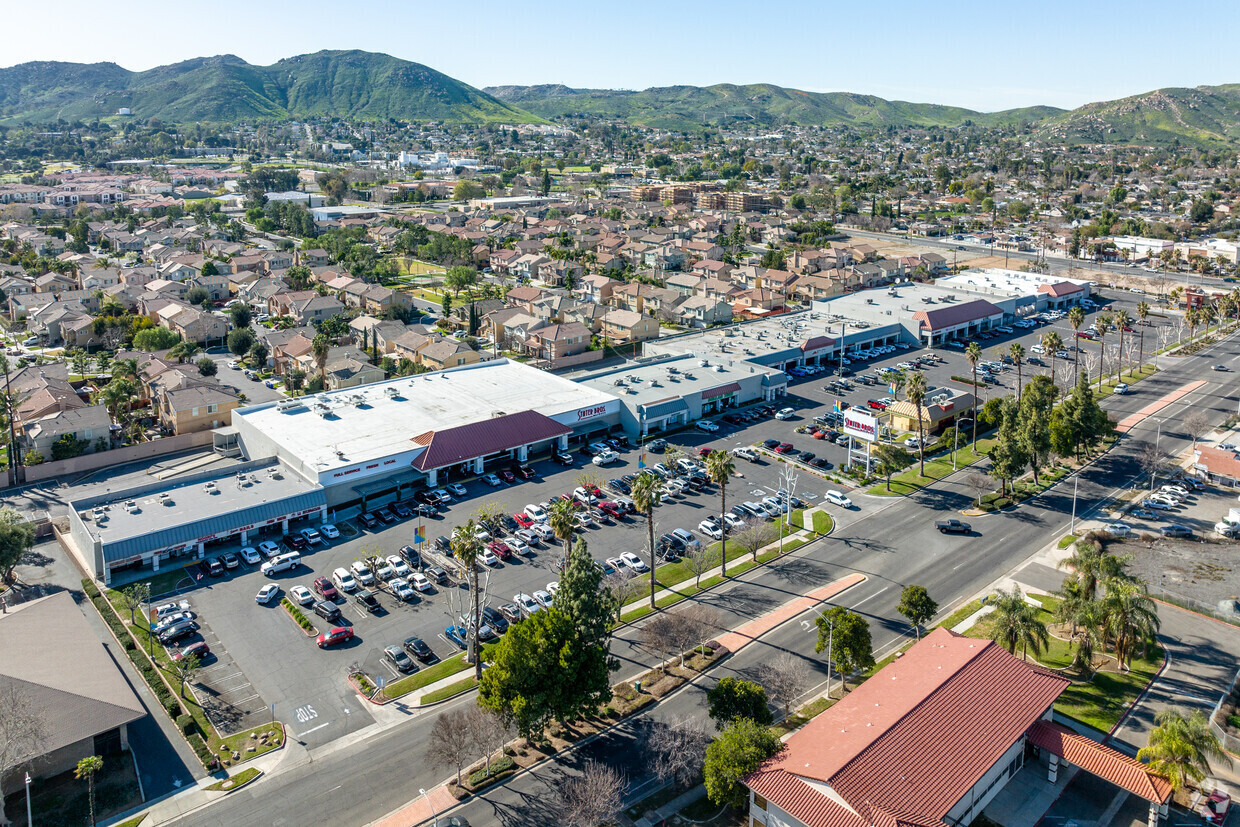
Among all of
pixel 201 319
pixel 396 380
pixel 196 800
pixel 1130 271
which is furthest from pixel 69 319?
pixel 1130 271

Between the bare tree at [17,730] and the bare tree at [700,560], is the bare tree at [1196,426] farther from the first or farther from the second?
the bare tree at [17,730]

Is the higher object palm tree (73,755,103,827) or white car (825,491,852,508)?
palm tree (73,755,103,827)

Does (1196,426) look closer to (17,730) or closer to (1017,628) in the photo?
(1017,628)

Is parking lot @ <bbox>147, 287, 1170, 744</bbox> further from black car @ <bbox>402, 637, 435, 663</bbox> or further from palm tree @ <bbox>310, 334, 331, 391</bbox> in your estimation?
palm tree @ <bbox>310, 334, 331, 391</bbox>

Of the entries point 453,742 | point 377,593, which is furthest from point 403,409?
point 453,742

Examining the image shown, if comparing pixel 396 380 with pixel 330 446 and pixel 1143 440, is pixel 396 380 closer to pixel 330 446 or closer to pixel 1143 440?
pixel 330 446

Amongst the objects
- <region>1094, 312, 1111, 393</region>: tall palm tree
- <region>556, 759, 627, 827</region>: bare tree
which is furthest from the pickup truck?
<region>1094, 312, 1111, 393</region>: tall palm tree
